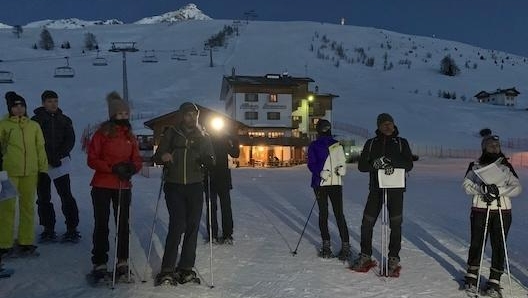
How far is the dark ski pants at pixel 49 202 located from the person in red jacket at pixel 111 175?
5.62ft

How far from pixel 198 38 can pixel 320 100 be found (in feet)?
206

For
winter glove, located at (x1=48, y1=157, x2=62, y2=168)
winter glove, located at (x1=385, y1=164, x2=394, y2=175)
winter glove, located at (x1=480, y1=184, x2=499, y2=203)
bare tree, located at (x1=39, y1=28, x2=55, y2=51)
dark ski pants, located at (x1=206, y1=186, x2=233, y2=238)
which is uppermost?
bare tree, located at (x1=39, y1=28, x2=55, y2=51)

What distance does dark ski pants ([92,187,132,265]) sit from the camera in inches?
235

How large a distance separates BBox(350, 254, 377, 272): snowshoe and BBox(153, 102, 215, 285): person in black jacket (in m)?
2.05

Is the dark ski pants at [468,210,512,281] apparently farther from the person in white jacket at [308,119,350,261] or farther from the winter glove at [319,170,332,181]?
the winter glove at [319,170,332,181]

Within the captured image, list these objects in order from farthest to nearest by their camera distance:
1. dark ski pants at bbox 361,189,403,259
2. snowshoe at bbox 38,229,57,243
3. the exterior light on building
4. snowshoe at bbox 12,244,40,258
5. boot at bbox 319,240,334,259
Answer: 1. the exterior light on building
2. snowshoe at bbox 38,229,57,243
3. boot at bbox 319,240,334,259
4. snowshoe at bbox 12,244,40,258
5. dark ski pants at bbox 361,189,403,259

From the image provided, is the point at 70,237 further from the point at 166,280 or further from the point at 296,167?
the point at 296,167

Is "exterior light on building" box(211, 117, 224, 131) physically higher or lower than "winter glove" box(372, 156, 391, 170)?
higher

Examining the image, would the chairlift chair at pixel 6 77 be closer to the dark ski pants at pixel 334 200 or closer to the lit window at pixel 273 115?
the lit window at pixel 273 115

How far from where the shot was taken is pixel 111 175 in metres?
5.98

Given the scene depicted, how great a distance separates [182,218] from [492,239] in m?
3.43

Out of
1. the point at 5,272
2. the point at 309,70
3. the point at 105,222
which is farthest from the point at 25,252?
the point at 309,70

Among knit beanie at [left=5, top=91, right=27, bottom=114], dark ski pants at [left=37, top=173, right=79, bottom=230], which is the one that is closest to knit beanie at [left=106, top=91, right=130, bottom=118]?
knit beanie at [left=5, top=91, right=27, bottom=114]

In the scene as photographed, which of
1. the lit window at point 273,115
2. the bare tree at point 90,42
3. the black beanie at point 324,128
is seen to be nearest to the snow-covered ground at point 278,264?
the black beanie at point 324,128
